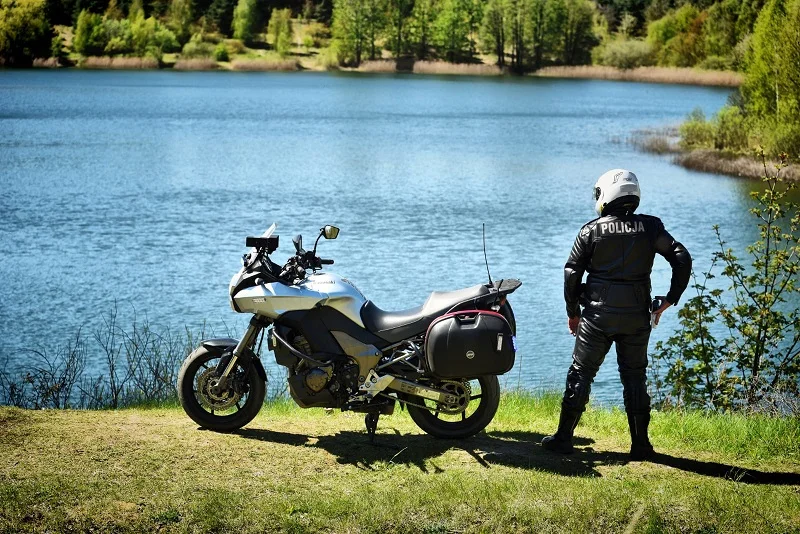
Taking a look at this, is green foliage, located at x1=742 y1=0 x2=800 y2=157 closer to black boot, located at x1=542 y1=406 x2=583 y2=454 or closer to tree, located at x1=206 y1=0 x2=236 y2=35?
black boot, located at x1=542 y1=406 x2=583 y2=454

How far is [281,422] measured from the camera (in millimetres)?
7898

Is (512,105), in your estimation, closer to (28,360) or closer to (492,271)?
(492,271)

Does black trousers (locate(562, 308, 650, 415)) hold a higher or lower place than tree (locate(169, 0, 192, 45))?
lower

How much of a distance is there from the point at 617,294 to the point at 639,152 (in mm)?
37959

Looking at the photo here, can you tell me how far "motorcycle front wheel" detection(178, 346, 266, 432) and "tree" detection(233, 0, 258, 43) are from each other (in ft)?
442

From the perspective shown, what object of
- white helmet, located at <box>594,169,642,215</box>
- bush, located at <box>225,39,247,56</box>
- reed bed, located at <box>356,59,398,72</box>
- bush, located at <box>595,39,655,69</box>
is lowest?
white helmet, located at <box>594,169,642,215</box>

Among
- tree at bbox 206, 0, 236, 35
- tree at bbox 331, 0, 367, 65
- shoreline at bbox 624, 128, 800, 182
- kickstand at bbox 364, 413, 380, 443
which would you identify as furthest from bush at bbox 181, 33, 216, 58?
kickstand at bbox 364, 413, 380, 443

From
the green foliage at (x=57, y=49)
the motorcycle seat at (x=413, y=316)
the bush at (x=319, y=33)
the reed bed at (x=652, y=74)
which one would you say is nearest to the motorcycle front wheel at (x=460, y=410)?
the motorcycle seat at (x=413, y=316)

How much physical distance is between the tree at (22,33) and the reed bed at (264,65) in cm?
2102

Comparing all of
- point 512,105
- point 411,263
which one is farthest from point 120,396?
point 512,105

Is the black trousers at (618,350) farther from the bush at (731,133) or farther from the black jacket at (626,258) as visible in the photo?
the bush at (731,133)

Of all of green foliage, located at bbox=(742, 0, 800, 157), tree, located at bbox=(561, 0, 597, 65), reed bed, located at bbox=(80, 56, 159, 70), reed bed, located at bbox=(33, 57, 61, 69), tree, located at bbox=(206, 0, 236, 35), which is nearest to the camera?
green foliage, located at bbox=(742, 0, 800, 157)

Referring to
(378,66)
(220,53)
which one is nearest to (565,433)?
(220,53)

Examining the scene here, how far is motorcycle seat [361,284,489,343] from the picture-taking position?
274 inches
